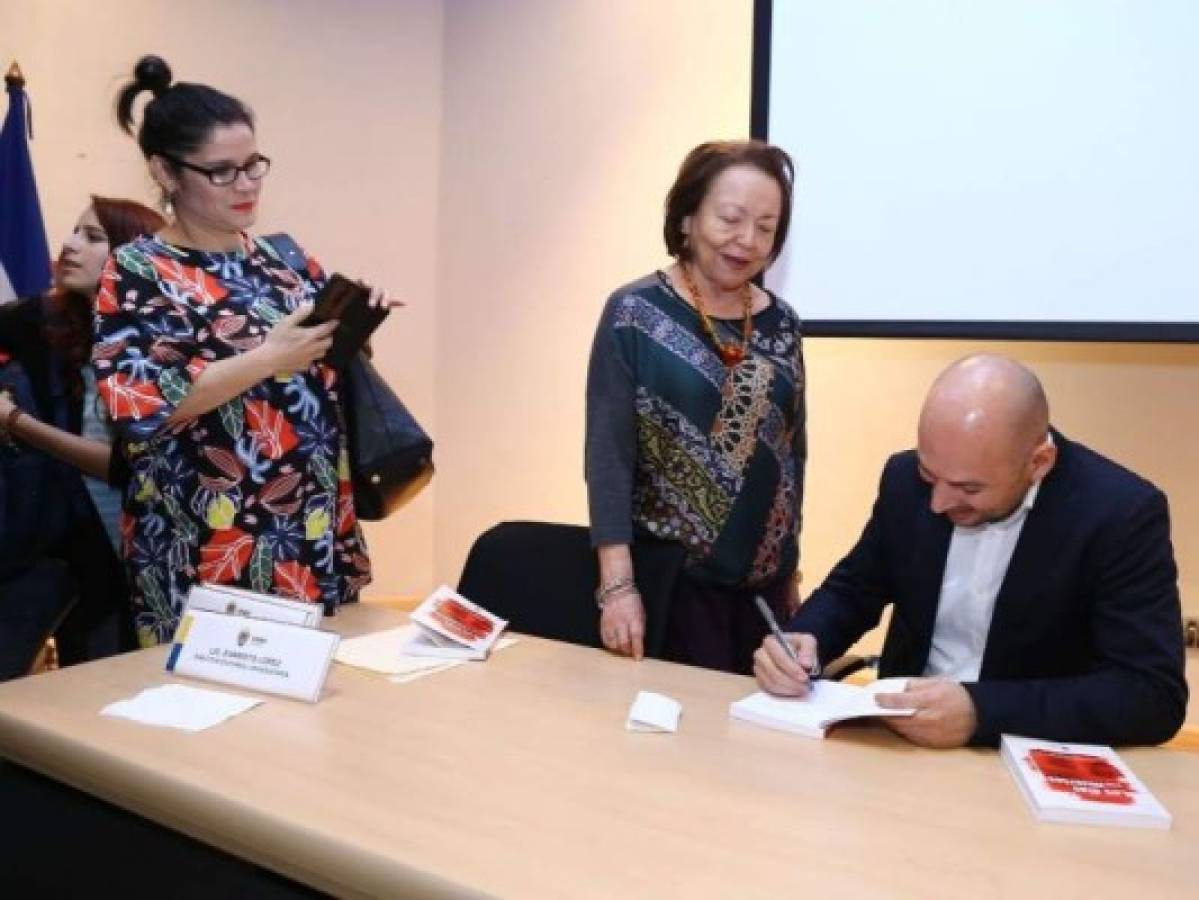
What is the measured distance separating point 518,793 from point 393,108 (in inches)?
144

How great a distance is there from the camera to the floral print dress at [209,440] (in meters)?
1.78

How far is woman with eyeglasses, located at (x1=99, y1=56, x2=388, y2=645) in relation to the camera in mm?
1773

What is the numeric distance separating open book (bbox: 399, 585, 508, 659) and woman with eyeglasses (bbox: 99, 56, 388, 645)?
0.72 feet

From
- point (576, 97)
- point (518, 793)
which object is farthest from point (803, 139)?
point (518, 793)

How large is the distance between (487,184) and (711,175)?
98.9 inches

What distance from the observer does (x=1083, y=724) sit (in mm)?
1396

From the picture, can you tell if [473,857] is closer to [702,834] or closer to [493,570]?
[702,834]

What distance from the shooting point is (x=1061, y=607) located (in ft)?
5.16

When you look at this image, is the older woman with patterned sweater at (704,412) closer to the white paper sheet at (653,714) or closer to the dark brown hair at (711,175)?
the dark brown hair at (711,175)

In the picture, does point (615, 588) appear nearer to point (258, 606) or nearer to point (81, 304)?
point (258, 606)

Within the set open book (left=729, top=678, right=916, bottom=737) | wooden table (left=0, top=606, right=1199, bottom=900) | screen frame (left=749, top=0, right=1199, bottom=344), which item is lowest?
wooden table (left=0, top=606, right=1199, bottom=900)

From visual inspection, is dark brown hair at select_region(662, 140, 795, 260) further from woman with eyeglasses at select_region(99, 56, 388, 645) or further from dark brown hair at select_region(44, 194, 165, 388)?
dark brown hair at select_region(44, 194, 165, 388)

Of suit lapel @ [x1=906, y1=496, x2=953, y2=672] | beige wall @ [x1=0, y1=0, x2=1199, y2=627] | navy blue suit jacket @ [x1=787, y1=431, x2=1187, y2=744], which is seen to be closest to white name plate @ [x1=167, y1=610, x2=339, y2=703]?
navy blue suit jacket @ [x1=787, y1=431, x2=1187, y2=744]

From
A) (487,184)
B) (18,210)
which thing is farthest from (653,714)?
(487,184)
